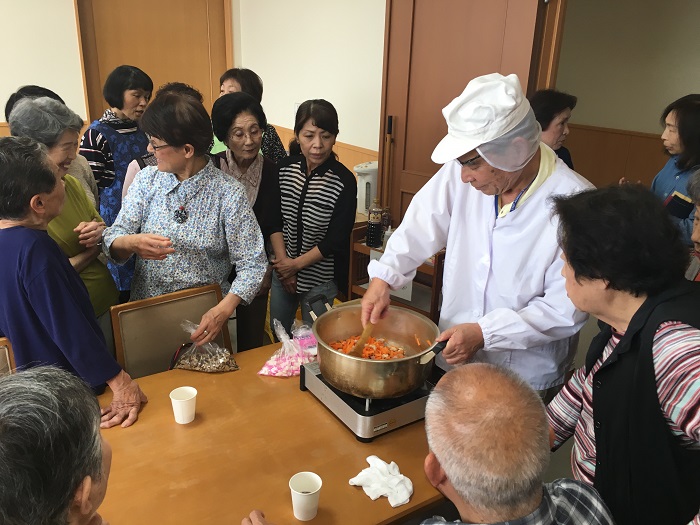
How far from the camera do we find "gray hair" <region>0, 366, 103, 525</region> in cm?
75

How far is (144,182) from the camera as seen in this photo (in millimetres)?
1937

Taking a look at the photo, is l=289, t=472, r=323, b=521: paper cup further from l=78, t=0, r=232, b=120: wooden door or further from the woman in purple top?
l=78, t=0, r=232, b=120: wooden door

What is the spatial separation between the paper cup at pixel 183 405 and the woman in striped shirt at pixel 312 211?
3.49 ft

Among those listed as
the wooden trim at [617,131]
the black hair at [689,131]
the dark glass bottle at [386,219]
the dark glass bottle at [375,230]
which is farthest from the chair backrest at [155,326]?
the wooden trim at [617,131]

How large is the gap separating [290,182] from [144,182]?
0.84m

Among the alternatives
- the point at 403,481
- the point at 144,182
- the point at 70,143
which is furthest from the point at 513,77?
the point at 70,143

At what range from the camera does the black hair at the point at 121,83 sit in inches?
120

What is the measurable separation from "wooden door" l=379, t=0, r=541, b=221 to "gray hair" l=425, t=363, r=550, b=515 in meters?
2.52

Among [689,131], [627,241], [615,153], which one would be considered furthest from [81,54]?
[627,241]

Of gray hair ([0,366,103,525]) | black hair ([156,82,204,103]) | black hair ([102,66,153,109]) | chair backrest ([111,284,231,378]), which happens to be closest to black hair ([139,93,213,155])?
black hair ([156,82,204,103])

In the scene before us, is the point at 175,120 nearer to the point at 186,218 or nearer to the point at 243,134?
the point at 186,218

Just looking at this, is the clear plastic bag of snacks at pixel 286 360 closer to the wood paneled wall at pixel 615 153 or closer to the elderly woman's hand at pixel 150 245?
the elderly woman's hand at pixel 150 245

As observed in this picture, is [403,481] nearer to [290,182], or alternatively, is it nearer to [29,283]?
[29,283]

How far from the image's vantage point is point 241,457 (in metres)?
1.37
